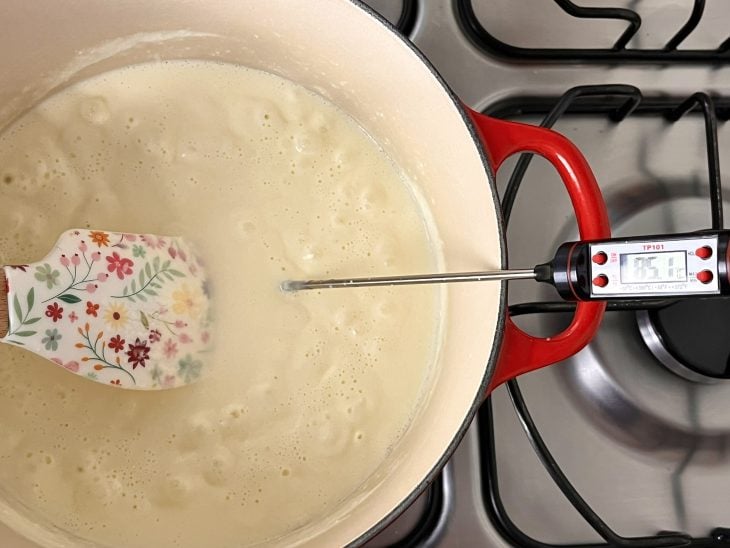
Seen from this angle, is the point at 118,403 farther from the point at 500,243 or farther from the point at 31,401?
the point at 500,243

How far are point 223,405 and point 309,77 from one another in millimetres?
418

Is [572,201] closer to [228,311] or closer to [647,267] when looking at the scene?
[647,267]

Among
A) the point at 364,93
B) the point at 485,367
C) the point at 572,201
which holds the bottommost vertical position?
the point at 485,367

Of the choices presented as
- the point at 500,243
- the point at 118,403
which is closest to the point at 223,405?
the point at 118,403

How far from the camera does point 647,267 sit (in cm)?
54

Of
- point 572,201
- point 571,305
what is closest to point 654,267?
point 572,201

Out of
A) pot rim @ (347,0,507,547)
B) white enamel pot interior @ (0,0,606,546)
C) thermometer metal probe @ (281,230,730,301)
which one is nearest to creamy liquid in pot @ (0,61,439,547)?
white enamel pot interior @ (0,0,606,546)

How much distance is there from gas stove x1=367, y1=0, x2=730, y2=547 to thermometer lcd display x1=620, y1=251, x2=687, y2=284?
0.80 ft

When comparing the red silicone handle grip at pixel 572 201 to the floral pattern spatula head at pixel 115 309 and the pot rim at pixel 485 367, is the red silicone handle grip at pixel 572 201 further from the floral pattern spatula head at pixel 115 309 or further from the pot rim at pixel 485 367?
the floral pattern spatula head at pixel 115 309

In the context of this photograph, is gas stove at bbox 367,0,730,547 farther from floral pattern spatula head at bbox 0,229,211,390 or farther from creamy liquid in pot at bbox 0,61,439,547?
floral pattern spatula head at bbox 0,229,211,390

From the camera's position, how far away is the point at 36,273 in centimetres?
72

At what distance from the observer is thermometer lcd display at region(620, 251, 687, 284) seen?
1.73 ft

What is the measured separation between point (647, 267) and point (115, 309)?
543mm

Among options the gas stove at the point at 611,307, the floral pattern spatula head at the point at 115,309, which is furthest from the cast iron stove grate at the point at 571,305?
the floral pattern spatula head at the point at 115,309
